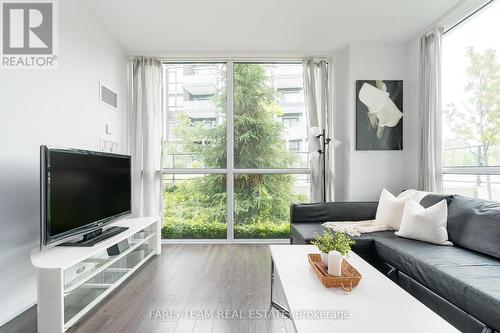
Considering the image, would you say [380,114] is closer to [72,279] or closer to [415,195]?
[415,195]

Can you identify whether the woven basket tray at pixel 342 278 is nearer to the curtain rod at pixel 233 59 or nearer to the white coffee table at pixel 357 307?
the white coffee table at pixel 357 307

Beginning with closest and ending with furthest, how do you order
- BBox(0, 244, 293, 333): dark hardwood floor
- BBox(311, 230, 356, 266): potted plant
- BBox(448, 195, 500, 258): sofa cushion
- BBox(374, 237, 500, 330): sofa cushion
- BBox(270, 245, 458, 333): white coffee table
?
BBox(270, 245, 458, 333): white coffee table
BBox(374, 237, 500, 330): sofa cushion
BBox(311, 230, 356, 266): potted plant
BBox(0, 244, 293, 333): dark hardwood floor
BBox(448, 195, 500, 258): sofa cushion

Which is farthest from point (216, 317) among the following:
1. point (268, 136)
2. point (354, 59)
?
point (354, 59)

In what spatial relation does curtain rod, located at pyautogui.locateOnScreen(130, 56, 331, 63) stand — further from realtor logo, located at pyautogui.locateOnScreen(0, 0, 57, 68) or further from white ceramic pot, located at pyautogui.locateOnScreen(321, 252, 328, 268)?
white ceramic pot, located at pyautogui.locateOnScreen(321, 252, 328, 268)

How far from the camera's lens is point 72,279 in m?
1.92

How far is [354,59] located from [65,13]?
132 inches

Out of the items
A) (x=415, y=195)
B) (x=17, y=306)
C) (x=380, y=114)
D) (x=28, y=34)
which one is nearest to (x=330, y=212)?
(x=415, y=195)

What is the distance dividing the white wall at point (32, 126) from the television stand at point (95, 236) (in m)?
0.35

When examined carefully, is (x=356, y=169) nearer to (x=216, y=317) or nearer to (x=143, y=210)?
(x=216, y=317)

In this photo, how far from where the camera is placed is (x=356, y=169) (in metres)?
3.73

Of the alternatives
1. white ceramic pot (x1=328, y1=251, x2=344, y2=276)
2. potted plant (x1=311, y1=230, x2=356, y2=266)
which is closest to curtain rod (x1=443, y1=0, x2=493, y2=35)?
potted plant (x1=311, y1=230, x2=356, y2=266)

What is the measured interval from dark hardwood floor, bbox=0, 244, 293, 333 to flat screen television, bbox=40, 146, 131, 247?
635 millimetres

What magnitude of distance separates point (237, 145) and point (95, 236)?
221 centimetres

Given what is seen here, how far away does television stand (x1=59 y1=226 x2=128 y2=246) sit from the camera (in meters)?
2.21
